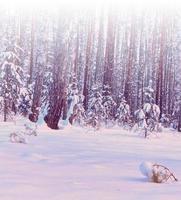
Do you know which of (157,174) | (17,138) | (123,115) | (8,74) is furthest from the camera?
(123,115)

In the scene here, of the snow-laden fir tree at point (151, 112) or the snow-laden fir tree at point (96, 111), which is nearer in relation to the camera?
the snow-laden fir tree at point (151, 112)

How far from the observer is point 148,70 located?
46.2 meters

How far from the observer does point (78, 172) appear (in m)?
5.90

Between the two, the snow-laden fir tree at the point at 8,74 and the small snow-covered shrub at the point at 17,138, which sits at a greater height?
the snow-laden fir tree at the point at 8,74

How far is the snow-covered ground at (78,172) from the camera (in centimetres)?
452

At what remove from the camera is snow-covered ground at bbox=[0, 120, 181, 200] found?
14.8 feet

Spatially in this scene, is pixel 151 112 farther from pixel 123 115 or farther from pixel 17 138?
pixel 17 138

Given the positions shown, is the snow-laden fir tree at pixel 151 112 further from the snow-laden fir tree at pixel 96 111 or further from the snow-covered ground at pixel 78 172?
the snow-covered ground at pixel 78 172

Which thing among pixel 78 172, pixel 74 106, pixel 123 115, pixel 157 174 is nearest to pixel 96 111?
pixel 74 106

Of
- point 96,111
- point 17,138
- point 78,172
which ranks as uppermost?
point 96,111

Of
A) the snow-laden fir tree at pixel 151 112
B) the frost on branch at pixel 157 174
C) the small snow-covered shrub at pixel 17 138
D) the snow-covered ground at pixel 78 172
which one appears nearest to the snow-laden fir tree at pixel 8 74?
the snow-laden fir tree at pixel 151 112

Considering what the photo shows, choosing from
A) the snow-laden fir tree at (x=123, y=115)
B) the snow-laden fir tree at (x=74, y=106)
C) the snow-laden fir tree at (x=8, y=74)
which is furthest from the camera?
the snow-laden fir tree at (x=123, y=115)

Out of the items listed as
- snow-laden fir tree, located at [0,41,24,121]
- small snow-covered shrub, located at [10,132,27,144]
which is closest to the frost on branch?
small snow-covered shrub, located at [10,132,27,144]

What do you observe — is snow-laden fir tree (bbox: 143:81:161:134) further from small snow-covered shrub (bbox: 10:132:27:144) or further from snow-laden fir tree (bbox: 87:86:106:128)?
small snow-covered shrub (bbox: 10:132:27:144)
